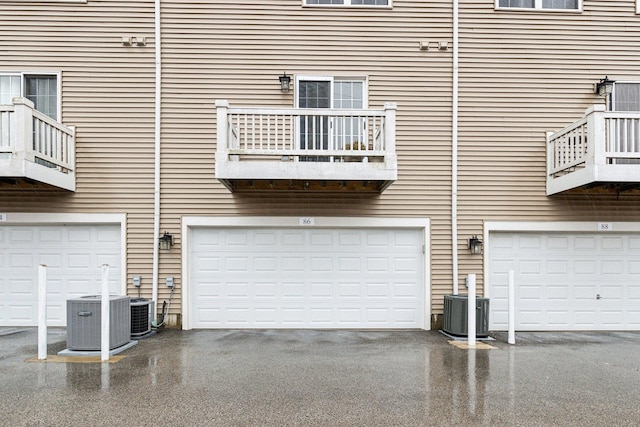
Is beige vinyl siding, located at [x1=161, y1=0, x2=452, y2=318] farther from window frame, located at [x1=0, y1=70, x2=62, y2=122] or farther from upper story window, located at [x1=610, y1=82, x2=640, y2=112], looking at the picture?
upper story window, located at [x1=610, y1=82, x2=640, y2=112]

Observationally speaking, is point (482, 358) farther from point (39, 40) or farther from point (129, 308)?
point (39, 40)

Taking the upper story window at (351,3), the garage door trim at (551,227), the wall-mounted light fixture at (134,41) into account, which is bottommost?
the garage door trim at (551,227)

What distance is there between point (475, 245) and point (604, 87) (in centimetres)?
402

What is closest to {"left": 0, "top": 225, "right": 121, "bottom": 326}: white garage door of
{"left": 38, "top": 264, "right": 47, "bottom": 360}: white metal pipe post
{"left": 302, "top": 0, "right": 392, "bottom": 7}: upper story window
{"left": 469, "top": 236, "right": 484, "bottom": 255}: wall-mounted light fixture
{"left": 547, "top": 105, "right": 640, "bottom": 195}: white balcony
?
{"left": 38, "top": 264, "right": 47, "bottom": 360}: white metal pipe post

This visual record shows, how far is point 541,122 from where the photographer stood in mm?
8266

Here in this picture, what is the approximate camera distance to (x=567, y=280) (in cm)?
819

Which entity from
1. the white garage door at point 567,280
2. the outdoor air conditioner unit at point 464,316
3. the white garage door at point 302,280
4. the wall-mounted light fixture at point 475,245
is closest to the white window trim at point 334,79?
the white garage door at point 302,280

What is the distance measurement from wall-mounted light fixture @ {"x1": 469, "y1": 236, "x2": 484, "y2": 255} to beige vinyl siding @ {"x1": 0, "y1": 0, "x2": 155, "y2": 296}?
6178 millimetres

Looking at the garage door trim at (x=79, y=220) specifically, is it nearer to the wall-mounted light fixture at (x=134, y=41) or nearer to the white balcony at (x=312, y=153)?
the white balcony at (x=312, y=153)

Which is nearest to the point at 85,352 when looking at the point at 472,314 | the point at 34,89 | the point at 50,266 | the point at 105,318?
the point at 105,318

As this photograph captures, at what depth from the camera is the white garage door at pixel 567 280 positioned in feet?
26.8

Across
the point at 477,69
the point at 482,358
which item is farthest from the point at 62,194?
the point at 477,69

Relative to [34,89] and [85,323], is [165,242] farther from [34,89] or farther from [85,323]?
[34,89]

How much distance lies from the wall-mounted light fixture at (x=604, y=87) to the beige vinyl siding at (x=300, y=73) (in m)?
2.95
